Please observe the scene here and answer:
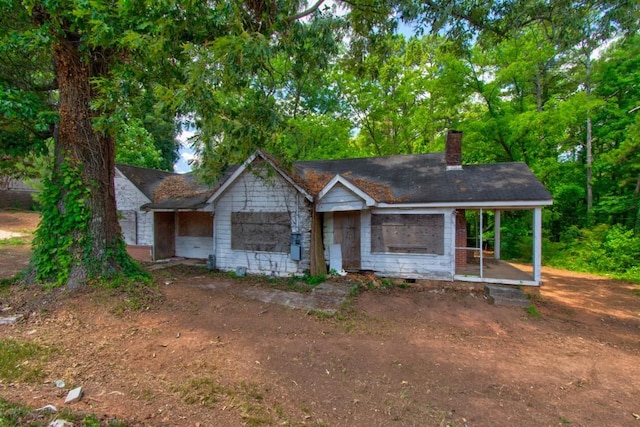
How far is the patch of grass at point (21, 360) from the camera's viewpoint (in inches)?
164

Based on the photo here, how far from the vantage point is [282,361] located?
16.4 ft

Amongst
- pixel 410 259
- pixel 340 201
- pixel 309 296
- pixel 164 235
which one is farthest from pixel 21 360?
pixel 164 235

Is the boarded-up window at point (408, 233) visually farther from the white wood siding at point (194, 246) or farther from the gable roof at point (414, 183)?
the white wood siding at point (194, 246)

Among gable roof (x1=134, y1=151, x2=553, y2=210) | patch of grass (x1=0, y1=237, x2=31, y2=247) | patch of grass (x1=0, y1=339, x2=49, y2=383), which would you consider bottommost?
patch of grass (x1=0, y1=339, x2=49, y2=383)

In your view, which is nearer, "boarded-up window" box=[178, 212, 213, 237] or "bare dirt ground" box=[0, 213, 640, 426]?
"bare dirt ground" box=[0, 213, 640, 426]

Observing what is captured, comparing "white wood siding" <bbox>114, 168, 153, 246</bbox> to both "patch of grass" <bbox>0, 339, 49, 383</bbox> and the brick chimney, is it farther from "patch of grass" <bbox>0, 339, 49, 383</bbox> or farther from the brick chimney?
the brick chimney

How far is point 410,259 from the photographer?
993 cm

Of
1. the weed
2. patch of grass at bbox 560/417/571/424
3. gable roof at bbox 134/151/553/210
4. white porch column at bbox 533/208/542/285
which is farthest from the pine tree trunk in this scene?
white porch column at bbox 533/208/542/285

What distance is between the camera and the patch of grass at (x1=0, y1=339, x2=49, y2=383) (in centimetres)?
417

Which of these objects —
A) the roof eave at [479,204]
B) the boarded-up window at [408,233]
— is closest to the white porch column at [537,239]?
the roof eave at [479,204]

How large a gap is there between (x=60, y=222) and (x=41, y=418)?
226 inches

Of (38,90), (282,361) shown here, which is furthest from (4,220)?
(282,361)

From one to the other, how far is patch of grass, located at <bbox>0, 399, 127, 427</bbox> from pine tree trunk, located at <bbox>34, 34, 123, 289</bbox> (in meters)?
4.63

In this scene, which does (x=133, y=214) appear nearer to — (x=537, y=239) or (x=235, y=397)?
(x=235, y=397)
